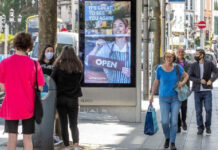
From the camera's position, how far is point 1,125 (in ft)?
45.3

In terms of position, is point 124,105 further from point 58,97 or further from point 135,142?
point 58,97

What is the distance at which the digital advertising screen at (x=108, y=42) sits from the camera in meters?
14.1

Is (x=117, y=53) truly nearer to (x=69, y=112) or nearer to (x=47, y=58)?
(x=47, y=58)

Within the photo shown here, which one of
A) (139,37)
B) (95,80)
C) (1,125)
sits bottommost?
(1,125)

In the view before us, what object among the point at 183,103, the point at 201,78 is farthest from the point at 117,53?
the point at 201,78

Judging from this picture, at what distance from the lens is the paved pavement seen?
10.7 m

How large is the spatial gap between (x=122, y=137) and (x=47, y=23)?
8.67 ft

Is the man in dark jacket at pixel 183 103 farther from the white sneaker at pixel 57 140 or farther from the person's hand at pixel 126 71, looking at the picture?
the white sneaker at pixel 57 140

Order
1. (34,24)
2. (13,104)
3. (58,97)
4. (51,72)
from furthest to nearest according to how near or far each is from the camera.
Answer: (34,24) < (51,72) < (58,97) < (13,104)

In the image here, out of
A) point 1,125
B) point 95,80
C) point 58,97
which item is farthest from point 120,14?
point 58,97

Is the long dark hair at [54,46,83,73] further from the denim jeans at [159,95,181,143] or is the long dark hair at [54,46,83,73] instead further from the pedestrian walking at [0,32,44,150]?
the pedestrian walking at [0,32,44,150]

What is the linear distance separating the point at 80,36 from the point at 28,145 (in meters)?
6.72

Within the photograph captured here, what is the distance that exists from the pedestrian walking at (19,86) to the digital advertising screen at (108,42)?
6553 mm

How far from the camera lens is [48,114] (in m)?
9.24
